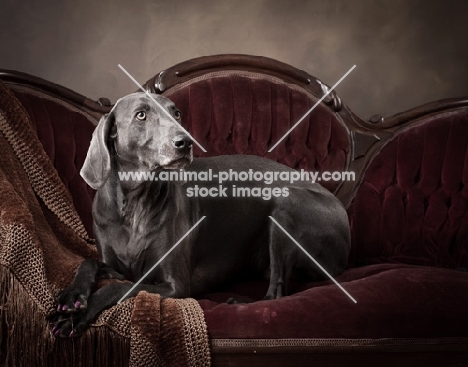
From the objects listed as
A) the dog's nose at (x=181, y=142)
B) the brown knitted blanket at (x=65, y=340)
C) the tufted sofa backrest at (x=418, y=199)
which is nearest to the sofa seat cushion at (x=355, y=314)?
the brown knitted blanket at (x=65, y=340)

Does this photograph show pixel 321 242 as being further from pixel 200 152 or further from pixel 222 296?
pixel 200 152

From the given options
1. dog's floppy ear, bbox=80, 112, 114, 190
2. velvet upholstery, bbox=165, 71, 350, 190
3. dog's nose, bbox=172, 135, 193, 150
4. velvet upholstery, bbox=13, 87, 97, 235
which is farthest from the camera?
velvet upholstery, bbox=165, 71, 350, 190

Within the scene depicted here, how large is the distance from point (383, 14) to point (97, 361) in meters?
2.43

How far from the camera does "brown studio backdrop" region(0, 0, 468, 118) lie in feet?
10.8

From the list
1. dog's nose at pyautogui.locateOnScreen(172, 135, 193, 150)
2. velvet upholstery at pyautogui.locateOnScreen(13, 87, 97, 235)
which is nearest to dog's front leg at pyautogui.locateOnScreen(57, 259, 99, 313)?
dog's nose at pyautogui.locateOnScreen(172, 135, 193, 150)

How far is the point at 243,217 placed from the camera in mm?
2580

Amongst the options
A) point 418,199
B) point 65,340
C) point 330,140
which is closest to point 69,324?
point 65,340

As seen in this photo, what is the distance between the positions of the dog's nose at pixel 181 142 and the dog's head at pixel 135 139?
23 mm

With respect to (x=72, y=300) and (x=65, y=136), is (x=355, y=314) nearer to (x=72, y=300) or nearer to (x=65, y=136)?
(x=72, y=300)

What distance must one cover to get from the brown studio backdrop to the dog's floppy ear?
1.16m

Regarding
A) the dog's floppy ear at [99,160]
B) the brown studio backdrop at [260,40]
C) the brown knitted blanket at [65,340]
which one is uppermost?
the brown studio backdrop at [260,40]

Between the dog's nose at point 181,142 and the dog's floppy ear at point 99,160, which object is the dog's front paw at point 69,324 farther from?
the dog's nose at point 181,142

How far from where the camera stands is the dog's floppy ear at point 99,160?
2182 mm

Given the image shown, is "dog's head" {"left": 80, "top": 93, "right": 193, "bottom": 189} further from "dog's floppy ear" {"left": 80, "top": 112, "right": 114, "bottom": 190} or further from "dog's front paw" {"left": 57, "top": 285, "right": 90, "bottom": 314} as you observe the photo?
"dog's front paw" {"left": 57, "top": 285, "right": 90, "bottom": 314}
